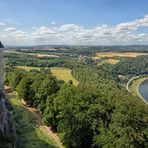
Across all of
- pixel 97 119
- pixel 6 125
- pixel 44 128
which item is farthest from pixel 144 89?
pixel 6 125

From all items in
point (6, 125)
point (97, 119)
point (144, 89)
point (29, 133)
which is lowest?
point (144, 89)

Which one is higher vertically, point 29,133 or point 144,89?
point 29,133

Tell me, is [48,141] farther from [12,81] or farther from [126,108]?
[12,81]

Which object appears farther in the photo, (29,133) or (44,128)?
(44,128)

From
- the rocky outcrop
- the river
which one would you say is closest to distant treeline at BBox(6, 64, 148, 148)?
the rocky outcrop

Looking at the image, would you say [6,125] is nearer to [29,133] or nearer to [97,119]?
[29,133]

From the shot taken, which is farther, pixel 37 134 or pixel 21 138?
pixel 37 134

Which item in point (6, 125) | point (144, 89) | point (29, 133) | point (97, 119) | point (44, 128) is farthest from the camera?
point (144, 89)

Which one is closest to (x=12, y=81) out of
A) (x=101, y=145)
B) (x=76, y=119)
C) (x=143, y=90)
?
(x=76, y=119)

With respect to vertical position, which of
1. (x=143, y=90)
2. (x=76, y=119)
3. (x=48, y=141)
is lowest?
(x=143, y=90)
